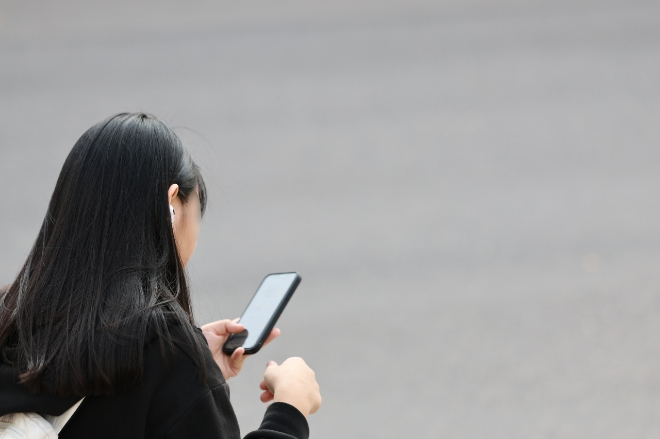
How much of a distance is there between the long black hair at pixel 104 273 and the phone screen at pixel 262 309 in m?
0.30

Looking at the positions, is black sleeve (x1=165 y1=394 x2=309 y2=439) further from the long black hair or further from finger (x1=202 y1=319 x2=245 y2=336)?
finger (x1=202 y1=319 x2=245 y2=336)

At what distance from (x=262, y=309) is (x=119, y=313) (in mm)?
487

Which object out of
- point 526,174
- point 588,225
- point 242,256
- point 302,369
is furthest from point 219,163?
point 302,369

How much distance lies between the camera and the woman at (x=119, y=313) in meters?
0.78

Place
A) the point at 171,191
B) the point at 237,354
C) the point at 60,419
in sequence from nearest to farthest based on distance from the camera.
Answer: the point at 60,419 < the point at 171,191 < the point at 237,354

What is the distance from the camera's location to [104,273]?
838 mm

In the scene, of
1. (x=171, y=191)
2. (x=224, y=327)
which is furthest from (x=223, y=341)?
(x=171, y=191)

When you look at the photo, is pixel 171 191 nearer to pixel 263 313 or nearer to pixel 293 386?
pixel 293 386

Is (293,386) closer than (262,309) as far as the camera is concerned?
Result: Yes

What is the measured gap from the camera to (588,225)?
10.8 ft

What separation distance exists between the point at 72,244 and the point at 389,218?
8.38ft

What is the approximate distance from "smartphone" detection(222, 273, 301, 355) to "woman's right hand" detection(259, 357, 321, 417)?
12 cm

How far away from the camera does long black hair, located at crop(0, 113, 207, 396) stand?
78 cm

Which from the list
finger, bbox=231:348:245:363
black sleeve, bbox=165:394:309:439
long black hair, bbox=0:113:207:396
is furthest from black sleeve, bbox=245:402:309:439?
finger, bbox=231:348:245:363
